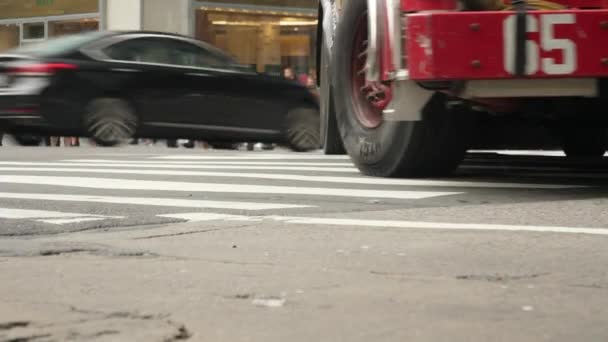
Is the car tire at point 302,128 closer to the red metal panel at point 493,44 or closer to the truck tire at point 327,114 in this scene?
the truck tire at point 327,114

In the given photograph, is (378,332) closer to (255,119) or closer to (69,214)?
(69,214)

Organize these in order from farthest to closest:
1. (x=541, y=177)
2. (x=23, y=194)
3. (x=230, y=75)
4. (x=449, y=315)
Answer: (x=230, y=75) < (x=541, y=177) < (x=23, y=194) < (x=449, y=315)

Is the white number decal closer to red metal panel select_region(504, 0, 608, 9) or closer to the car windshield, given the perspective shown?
red metal panel select_region(504, 0, 608, 9)

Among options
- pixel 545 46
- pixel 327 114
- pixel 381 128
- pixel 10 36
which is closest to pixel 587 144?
pixel 327 114

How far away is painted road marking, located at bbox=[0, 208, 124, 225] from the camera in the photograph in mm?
6695

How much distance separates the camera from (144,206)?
7535 mm

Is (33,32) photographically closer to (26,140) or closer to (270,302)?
(26,140)

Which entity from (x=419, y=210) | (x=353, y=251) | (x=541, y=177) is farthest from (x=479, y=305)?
(x=541, y=177)

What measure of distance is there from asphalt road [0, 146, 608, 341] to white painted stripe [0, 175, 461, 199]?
3 centimetres

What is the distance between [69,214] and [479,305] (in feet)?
11.3

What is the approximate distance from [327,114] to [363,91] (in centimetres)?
160

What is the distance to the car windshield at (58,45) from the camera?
16109mm

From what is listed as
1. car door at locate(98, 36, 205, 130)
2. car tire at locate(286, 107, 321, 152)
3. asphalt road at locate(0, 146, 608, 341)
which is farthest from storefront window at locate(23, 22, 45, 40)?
asphalt road at locate(0, 146, 608, 341)

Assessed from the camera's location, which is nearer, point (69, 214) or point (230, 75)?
point (69, 214)
